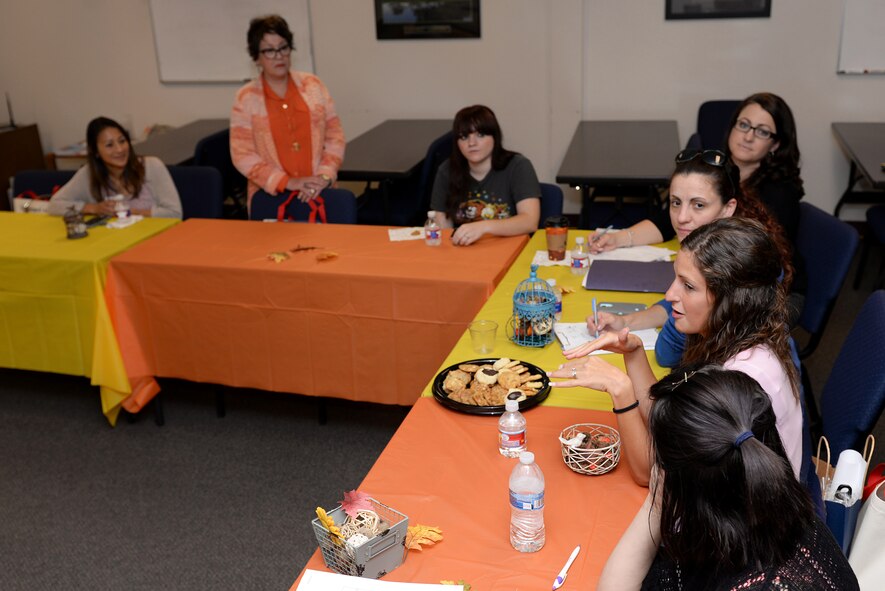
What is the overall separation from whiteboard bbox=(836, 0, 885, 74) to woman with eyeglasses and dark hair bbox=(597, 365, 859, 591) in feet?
15.3

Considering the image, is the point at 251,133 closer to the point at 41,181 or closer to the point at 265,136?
the point at 265,136

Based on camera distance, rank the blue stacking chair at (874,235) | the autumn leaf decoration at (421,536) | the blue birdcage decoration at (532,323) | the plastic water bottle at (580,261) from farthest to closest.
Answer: the blue stacking chair at (874,235), the plastic water bottle at (580,261), the blue birdcage decoration at (532,323), the autumn leaf decoration at (421,536)

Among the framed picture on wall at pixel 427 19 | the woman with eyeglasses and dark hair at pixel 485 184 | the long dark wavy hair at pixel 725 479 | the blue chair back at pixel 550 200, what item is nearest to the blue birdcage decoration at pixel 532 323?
the woman with eyeglasses and dark hair at pixel 485 184

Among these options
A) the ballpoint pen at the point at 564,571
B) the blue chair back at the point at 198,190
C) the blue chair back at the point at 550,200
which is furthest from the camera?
the blue chair back at the point at 198,190

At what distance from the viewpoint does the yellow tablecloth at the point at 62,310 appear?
3.27 metres

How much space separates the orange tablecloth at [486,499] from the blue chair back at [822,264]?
1.22 m

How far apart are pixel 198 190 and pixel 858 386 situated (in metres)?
3.25

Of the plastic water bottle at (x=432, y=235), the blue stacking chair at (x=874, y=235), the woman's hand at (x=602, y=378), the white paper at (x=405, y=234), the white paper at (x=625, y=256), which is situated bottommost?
the blue stacking chair at (x=874, y=235)

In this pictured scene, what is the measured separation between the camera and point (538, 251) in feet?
10.4

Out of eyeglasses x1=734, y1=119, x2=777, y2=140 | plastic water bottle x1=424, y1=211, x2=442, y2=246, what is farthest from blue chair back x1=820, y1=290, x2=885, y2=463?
plastic water bottle x1=424, y1=211, x2=442, y2=246

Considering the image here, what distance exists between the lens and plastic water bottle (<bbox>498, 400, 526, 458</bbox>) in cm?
179

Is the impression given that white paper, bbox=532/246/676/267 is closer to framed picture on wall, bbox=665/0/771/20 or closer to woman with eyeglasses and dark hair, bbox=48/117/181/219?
woman with eyeglasses and dark hair, bbox=48/117/181/219

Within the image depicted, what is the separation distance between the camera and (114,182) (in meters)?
3.98

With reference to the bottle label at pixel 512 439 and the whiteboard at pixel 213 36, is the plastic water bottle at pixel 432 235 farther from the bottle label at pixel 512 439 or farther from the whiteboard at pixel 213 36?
the whiteboard at pixel 213 36
